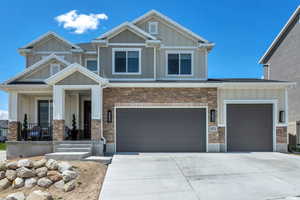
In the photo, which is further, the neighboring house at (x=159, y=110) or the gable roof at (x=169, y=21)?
the gable roof at (x=169, y=21)

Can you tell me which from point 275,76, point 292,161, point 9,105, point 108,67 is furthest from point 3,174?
point 275,76

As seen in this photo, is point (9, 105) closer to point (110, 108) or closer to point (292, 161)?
point (110, 108)

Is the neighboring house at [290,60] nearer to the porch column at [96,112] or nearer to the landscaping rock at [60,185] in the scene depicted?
the porch column at [96,112]

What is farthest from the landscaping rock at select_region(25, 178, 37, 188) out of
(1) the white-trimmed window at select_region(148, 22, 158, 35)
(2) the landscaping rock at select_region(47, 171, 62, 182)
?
(1) the white-trimmed window at select_region(148, 22, 158, 35)

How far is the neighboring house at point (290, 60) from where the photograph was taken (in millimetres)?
18078

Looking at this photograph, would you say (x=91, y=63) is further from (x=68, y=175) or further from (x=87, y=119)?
(x=68, y=175)

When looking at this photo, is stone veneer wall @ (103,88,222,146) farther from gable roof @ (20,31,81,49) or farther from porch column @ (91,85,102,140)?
gable roof @ (20,31,81,49)

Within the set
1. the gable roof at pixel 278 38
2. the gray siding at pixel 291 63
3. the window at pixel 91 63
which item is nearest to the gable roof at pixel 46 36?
the window at pixel 91 63

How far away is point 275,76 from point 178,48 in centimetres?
1082

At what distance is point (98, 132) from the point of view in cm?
1184

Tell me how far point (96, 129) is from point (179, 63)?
21.3ft

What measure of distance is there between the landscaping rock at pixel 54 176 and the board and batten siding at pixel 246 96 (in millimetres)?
8408

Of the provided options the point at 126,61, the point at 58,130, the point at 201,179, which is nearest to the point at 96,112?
the point at 58,130

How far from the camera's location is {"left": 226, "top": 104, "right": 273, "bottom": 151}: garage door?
42.7ft
